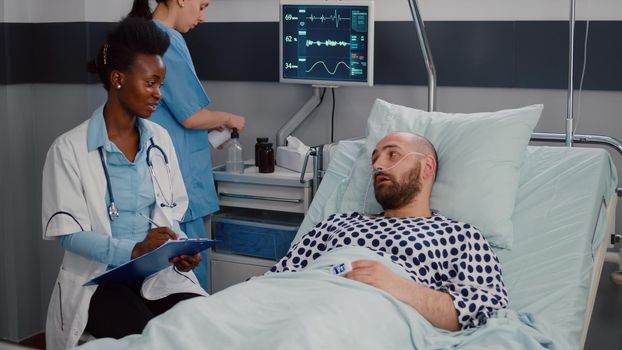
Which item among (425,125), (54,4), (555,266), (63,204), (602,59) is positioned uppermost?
(54,4)

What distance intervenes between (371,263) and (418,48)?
152cm

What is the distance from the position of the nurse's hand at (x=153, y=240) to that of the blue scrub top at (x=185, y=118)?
86 cm

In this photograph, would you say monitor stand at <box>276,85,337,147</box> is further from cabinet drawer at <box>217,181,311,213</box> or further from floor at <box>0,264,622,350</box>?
floor at <box>0,264,622,350</box>

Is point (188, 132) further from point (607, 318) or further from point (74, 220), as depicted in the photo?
point (607, 318)

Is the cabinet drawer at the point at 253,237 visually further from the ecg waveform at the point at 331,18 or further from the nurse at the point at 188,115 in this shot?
the ecg waveform at the point at 331,18

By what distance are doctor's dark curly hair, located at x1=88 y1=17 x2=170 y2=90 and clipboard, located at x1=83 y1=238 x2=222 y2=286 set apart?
1.74 ft

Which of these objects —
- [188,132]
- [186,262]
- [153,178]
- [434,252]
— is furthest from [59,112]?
[434,252]

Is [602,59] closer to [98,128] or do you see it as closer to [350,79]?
[350,79]

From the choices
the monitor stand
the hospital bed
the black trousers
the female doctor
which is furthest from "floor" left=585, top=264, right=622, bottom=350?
the black trousers

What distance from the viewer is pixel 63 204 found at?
2.23 meters

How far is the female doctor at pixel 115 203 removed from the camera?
7.21 ft

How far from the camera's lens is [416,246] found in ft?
7.27

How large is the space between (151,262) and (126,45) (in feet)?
2.00

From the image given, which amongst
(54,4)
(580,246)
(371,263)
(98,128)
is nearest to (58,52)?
(54,4)
